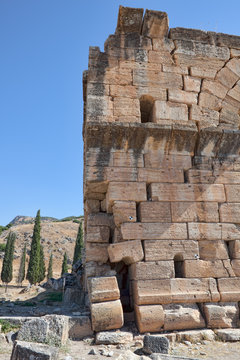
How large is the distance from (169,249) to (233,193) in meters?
2.03

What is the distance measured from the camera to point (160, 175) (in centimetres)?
621

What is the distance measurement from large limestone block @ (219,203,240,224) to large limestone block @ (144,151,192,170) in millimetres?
1189

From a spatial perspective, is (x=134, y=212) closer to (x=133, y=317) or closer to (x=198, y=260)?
(x=198, y=260)

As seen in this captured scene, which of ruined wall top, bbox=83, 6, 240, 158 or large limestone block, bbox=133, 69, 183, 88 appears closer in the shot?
ruined wall top, bbox=83, 6, 240, 158

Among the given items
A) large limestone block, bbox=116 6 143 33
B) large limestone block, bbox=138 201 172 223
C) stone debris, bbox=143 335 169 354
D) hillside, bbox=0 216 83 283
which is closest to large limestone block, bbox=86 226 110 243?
large limestone block, bbox=138 201 172 223

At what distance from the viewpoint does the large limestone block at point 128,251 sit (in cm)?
550

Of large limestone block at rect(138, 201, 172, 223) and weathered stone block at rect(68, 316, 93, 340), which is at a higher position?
large limestone block at rect(138, 201, 172, 223)

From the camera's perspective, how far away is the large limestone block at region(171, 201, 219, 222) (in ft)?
19.5

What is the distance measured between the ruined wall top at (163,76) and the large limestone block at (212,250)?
2.52 meters

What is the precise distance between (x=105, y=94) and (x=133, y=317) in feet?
16.0

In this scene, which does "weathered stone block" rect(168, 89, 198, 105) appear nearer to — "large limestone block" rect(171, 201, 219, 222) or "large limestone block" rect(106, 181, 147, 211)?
"large limestone block" rect(106, 181, 147, 211)

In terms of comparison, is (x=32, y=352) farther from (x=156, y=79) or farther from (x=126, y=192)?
(x=156, y=79)

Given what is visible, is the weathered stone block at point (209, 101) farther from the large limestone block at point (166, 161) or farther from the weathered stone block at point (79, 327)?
the weathered stone block at point (79, 327)

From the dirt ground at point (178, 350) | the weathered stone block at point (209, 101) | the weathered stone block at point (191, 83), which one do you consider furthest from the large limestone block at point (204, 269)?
the weathered stone block at point (191, 83)
